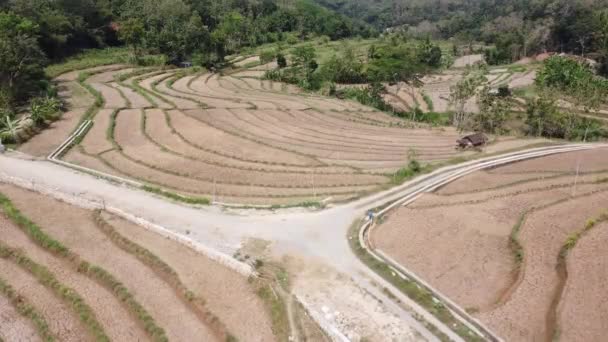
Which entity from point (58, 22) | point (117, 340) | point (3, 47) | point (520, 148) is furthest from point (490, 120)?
point (58, 22)

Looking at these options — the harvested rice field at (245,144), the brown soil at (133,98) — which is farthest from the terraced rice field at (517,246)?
the brown soil at (133,98)

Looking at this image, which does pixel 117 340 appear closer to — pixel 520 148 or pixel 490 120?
pixel 520 148


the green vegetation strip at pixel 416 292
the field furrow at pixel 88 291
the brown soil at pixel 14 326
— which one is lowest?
the brown soil at pixel 14 326

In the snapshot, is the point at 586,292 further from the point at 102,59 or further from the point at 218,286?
the point at 102,59

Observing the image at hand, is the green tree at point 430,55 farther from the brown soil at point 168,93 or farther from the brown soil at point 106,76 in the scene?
the brown soil at point 106,76

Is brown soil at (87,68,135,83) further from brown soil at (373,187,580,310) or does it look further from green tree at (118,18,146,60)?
brown soil at (373,187,580,310)

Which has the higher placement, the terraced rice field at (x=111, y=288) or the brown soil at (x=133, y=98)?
the brown soil at (x=133, y=98)
